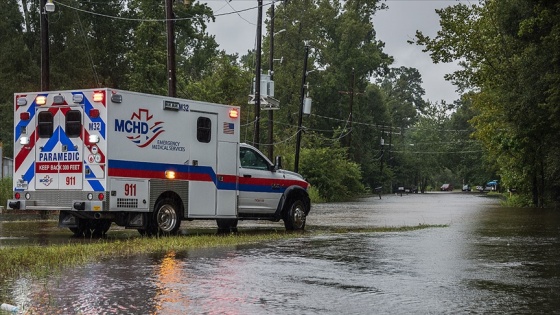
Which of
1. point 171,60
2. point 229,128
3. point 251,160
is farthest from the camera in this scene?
point 171,60

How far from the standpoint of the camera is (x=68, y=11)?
5894 cm

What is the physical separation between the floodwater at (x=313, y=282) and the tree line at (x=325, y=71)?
16.7 m

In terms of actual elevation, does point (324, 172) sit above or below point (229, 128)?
above

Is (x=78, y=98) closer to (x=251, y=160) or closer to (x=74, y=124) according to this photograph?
(x=74, y=124)

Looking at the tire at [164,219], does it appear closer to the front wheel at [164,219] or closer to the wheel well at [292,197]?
the front wheel at [164,219]

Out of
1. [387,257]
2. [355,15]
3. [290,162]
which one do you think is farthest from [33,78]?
[387,257]

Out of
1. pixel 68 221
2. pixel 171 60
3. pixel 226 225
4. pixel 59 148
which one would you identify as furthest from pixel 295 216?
pixel 171 60

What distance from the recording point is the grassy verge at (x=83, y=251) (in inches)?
444

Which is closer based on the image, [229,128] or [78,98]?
[78,98]

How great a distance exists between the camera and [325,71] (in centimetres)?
9012

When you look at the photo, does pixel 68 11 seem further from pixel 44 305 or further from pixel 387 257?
pixel 44 305

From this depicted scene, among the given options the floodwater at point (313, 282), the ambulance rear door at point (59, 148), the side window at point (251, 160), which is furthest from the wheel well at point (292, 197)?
the ambulance rear door at point (59, 148)

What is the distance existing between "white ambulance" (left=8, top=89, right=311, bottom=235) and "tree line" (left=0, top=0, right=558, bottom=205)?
1169 centimetres

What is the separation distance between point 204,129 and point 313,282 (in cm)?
882
